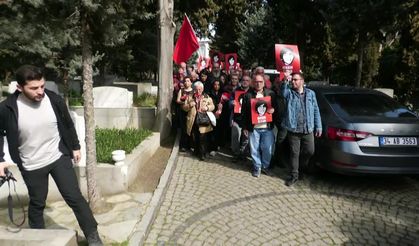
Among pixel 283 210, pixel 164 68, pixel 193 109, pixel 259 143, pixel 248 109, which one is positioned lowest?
pixel 283 210

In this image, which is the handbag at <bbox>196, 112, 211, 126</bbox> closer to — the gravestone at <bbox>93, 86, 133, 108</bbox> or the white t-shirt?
the gravestone at <bbox>93, 86, 133, 108</bbox>

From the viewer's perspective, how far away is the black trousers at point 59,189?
144 inches

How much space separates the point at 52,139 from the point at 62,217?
1608 millimetres

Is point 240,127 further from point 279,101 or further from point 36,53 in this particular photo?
point 36,53

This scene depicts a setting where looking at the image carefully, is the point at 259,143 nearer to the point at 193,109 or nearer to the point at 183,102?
the point at 193,109

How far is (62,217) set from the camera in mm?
4852

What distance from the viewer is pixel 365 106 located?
20.5 feet

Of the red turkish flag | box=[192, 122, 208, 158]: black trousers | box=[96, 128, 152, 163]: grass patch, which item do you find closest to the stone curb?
box=[192, 122, 208, 158]: black trousers

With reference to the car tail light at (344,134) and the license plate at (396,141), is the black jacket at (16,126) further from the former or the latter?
the license plate at (396,141)

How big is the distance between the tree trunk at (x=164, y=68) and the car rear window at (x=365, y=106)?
4.25 m

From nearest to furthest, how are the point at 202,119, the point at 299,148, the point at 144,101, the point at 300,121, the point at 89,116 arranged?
the point at 89,116 < the point at 300,121 < the point at 299,148 < the point at 202,119 < the point at 144,101

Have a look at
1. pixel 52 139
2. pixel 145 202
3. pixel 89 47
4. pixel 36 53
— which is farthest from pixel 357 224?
pixel 36 53

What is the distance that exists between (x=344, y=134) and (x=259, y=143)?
1603mm

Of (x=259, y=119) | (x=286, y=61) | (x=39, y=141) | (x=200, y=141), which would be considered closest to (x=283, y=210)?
(x=259, y=119)
